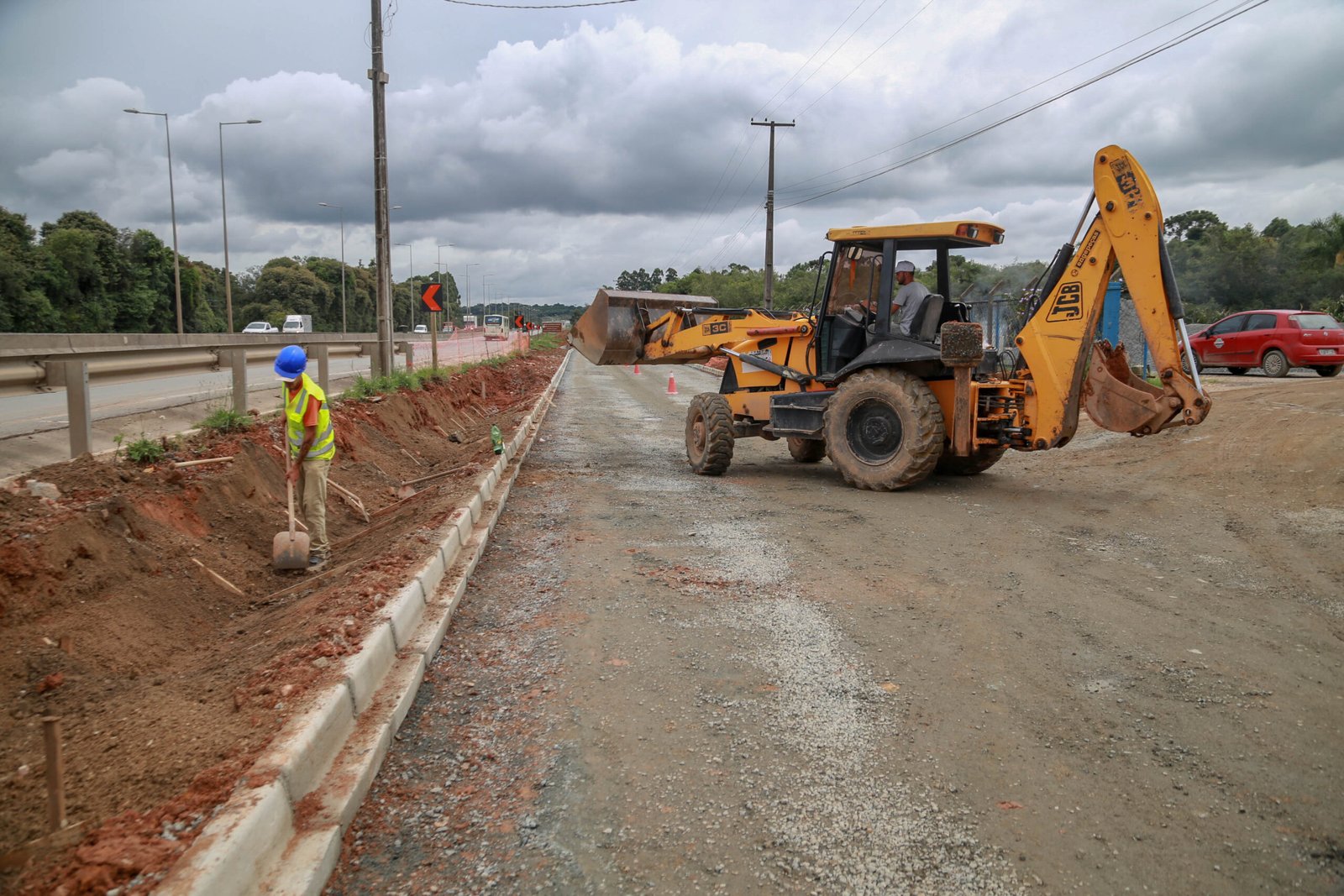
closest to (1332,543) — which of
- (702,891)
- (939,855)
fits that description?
(939,855)

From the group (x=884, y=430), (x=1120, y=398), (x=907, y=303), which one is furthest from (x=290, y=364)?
(x=1120, y=398)

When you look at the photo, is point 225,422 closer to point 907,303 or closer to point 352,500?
point 352,500

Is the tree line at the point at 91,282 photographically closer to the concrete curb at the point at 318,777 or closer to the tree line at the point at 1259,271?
the concrete curb at the point at 318,777

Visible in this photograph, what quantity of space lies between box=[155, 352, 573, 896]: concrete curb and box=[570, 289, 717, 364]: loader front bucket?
25.3 ft

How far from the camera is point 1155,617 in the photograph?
5289 millimetres

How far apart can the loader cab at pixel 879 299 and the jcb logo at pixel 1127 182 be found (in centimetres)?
147

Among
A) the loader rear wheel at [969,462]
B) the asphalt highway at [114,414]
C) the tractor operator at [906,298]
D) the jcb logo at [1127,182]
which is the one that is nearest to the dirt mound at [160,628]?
the asphalt highway at [114,414]

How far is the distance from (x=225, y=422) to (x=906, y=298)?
733cm

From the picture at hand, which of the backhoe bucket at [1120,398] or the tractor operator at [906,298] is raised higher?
the tractor operator at [906,298]

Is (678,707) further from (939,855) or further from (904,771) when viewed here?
(939,855)

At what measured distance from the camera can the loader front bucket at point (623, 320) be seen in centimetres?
1266

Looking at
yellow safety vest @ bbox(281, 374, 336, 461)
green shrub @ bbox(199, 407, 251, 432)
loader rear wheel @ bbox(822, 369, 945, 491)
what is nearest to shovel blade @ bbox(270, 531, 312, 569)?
yellow safety vest @ bbox(281, 374, 336, 461)

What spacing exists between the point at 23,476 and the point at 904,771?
6.37m

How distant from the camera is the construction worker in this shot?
23.9 feet
